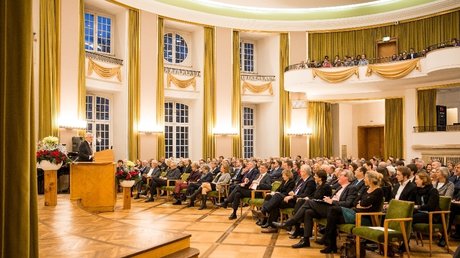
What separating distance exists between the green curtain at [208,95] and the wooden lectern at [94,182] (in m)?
8.73

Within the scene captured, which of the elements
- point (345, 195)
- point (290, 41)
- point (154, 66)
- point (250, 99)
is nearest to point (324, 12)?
point (290, 41)

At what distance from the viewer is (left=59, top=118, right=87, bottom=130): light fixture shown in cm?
1222

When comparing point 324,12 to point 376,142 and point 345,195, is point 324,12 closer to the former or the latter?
point 376,142

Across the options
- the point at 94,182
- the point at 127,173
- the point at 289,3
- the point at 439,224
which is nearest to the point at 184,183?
the point at 127,173

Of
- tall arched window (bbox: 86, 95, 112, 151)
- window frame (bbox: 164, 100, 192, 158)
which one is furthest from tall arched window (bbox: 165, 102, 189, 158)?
tall arched window (bbox: 86, 95, 112, 151)

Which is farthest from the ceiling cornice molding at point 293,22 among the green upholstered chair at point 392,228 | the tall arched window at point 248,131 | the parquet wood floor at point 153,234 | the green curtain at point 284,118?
the green upholstered chair at point 392,228

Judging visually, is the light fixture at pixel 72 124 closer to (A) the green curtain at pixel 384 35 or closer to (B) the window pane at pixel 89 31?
(B) the window pane at pixel 89 31

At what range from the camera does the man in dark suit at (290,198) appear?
285 inches

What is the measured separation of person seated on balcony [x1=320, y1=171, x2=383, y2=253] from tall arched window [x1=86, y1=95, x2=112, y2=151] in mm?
10211

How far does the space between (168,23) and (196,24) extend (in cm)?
111

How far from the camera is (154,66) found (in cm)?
1578

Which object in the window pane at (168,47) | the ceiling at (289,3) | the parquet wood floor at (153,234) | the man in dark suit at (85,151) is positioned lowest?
the parquet wood floor at (153,234)

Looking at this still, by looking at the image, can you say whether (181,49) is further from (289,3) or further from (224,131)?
(289,3)

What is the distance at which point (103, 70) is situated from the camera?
14.1 metres
